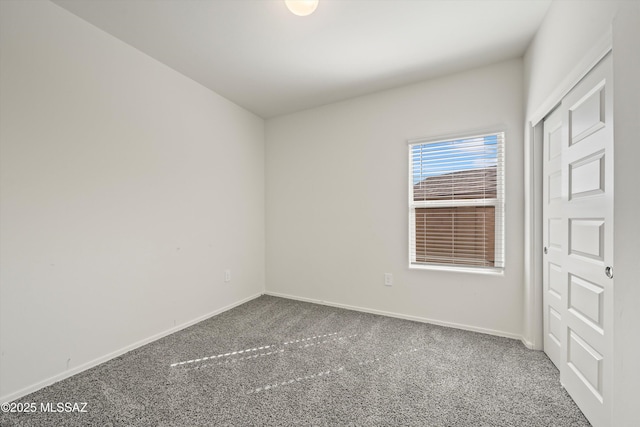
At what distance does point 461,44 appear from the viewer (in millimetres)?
2221

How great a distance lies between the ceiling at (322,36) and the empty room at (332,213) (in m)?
0.02

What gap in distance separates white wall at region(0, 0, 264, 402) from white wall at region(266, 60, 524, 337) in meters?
0.99

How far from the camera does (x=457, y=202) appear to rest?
2.71 meters

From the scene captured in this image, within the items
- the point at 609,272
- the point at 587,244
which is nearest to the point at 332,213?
the point at 587,244

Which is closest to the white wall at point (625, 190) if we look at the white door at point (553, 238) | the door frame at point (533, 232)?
the white door at point (553, 238)

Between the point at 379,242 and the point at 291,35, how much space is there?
2.23 metres

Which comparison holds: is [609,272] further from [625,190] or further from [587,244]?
[625,190]

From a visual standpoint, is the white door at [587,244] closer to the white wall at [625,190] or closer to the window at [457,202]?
the white wall at [625,190]

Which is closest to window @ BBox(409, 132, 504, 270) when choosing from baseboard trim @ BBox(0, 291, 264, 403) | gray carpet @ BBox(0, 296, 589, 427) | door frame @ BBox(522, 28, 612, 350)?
door frame @ BBox(522, 28, 612, 350)

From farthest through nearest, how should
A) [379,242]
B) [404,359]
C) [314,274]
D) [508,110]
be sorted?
1. [314,274]
2. [379,242]
3. [508,110]
4. [404,359]

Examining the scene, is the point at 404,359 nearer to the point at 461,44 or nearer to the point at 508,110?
the point at 508,110

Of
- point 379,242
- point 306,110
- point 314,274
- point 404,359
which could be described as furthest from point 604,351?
point 306,110

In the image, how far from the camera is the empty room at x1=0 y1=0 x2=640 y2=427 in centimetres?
146

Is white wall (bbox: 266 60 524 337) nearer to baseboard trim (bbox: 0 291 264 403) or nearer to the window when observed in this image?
the window
